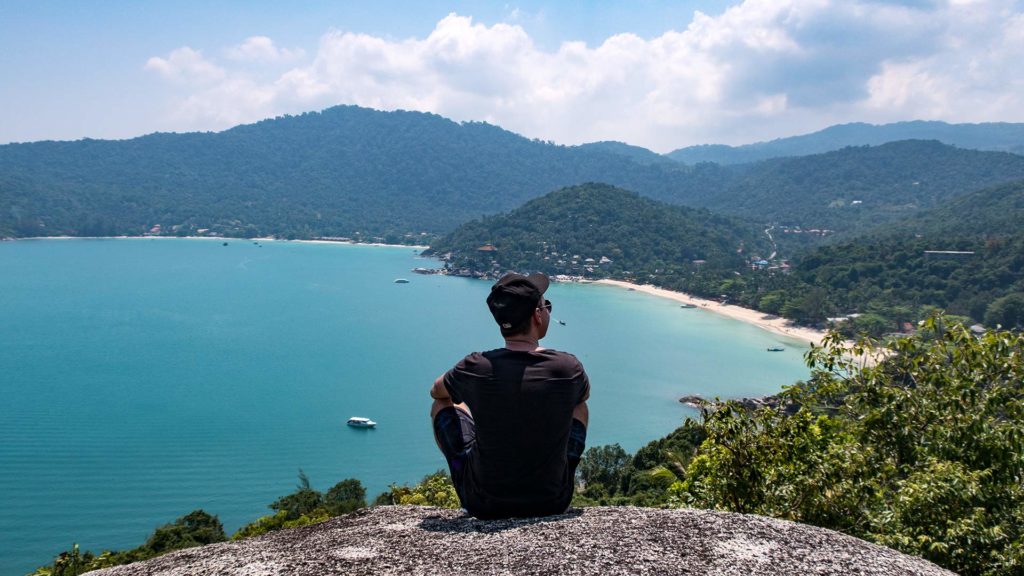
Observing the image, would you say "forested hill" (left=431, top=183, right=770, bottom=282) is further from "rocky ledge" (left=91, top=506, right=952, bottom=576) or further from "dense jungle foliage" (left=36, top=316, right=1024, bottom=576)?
"rocky ledge" (left=91, top=506, right=952, bottom=576)

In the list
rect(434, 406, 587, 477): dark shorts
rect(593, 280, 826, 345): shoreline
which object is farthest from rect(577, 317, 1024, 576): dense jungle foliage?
rect(593, 280, 826, 345): shoreline

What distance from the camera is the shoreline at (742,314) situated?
55.4 m

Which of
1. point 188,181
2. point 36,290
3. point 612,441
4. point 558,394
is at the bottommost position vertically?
point 612,441

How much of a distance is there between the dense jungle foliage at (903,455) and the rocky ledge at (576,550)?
780 mm

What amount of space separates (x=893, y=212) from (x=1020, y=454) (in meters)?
151

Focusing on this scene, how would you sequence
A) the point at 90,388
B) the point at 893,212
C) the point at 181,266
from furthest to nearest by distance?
the point at 893,212 < the point at 181,266 < the point at 90,388

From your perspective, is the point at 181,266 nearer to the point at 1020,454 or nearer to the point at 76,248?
the point at 76,248

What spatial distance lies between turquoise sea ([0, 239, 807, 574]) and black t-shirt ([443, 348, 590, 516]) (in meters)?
21.0

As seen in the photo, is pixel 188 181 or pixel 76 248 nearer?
pixel 76 248

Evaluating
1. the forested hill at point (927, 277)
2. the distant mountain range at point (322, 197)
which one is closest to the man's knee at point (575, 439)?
the forested hill at point (927, 277)

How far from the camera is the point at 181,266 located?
315 feet

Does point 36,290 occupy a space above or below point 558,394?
below

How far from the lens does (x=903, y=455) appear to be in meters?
5.02

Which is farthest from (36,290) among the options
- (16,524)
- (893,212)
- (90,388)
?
(893,212)
